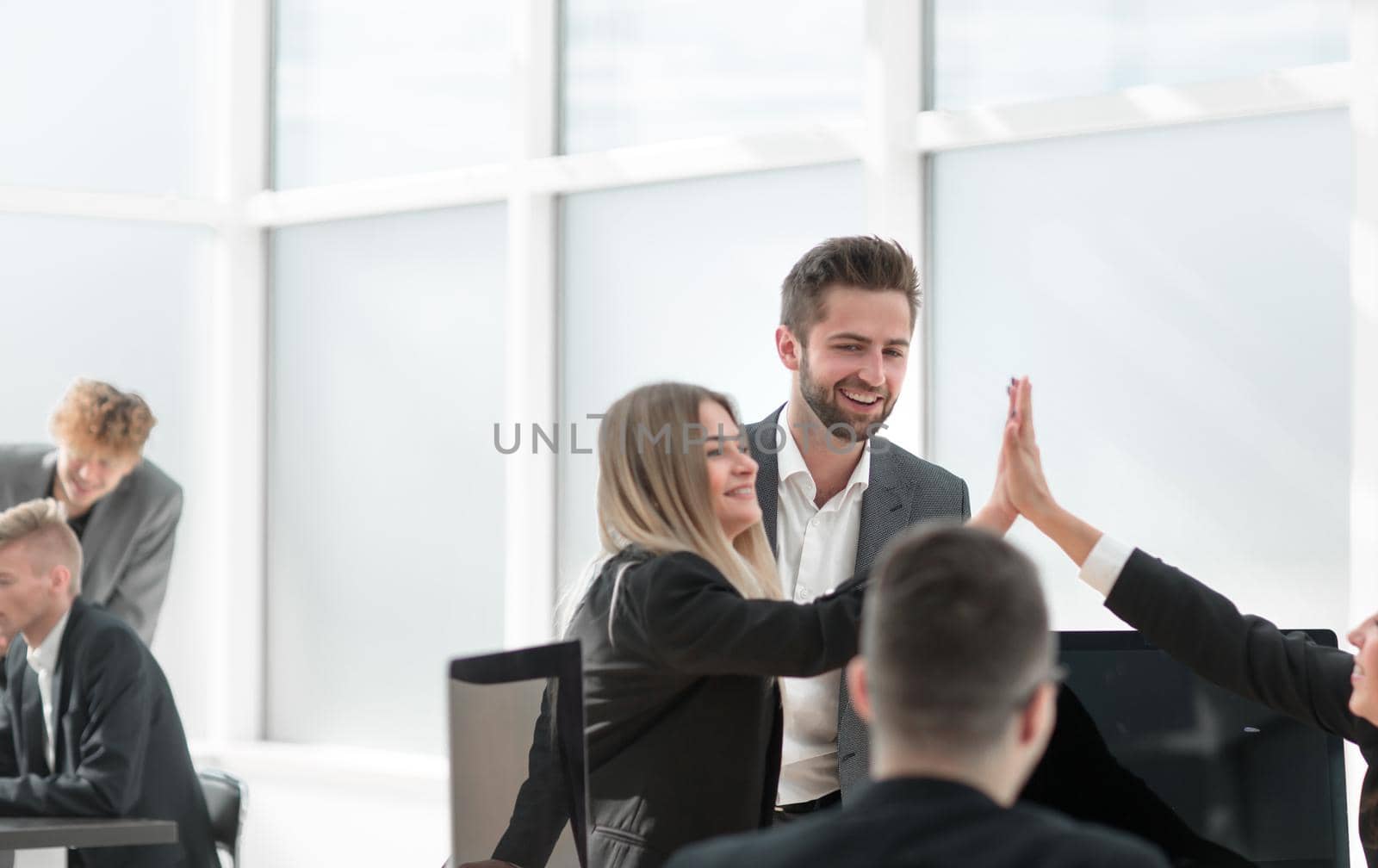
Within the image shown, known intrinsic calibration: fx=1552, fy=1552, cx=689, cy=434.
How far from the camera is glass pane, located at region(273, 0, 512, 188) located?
16.5ft

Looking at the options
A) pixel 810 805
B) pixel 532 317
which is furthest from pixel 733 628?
pixel 532 317

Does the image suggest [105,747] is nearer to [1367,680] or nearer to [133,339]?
[133,339]

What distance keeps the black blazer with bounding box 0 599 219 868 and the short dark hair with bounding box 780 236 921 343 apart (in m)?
1.89

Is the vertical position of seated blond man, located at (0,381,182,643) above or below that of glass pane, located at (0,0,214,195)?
below

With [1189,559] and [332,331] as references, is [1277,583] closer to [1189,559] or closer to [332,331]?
[1189,559]

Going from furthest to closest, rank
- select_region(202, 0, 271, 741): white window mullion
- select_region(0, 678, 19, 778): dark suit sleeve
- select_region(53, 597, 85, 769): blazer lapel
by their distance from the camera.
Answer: select_region(202, 0, 271, 741): white window mullion < select_region(0, 678, 19, 778): dark suit sleeve < select_region(53, 597, 85, 769): blazer lapel

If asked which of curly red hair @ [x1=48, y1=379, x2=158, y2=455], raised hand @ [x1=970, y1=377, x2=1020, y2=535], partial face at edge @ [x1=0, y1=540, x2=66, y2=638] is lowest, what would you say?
partial face at edge @ [x1=0, y1=540, x2=66, y2=638]

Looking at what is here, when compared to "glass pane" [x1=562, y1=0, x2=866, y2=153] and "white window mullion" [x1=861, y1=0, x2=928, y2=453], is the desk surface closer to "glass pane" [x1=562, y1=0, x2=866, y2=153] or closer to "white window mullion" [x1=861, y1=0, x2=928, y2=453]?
"white window mullion" [x1=861, y1=0, x2=928, y2=453]

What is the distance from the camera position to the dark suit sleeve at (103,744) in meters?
3.54

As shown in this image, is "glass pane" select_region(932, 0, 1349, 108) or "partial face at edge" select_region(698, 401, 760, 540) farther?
"glass pane" select_region(932, 0, 1349, 108)

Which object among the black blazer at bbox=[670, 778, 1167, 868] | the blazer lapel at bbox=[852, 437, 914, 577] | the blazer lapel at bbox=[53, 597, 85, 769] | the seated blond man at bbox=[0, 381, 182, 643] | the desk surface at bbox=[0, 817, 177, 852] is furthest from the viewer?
the seated blond man at bbox=[0, 381, 182, 643]

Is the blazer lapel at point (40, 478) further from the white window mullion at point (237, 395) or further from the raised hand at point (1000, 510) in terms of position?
the raised hand at point (1000, 510)

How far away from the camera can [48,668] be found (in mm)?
3703

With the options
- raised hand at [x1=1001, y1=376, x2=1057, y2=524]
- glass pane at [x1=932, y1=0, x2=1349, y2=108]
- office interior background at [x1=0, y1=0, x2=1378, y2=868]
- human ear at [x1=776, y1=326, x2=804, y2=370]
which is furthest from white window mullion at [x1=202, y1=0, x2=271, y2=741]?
raised hand at [x1=1001, y1=376, x2=1057, y2=524]
